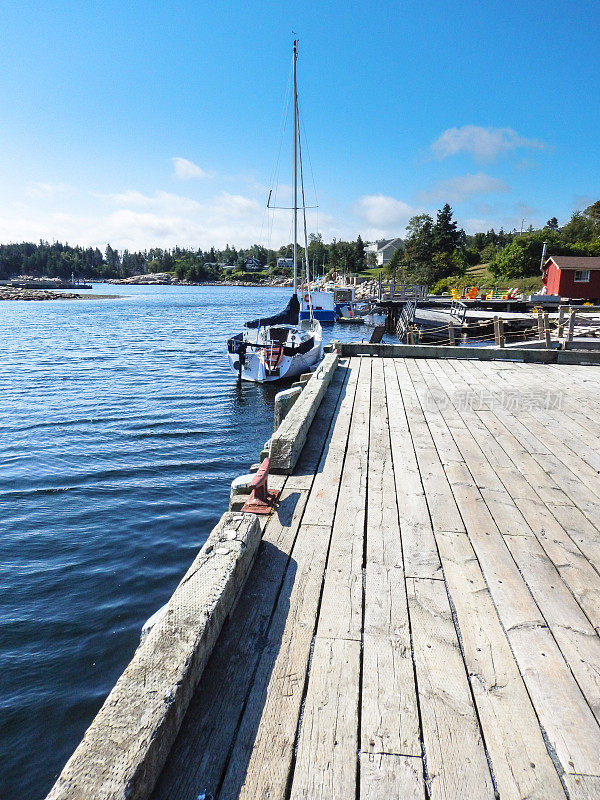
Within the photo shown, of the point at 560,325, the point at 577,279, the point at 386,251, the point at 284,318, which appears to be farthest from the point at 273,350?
the point at 386,251

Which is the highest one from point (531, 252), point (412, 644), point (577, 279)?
point (531, 252)

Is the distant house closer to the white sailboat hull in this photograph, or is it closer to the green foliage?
the green foliage

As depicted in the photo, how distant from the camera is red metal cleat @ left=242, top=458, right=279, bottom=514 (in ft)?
11.7

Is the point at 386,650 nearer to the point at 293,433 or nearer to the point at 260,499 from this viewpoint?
the point at 260,499

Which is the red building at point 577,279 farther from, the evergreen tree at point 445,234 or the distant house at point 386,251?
the distant house at point 386,251

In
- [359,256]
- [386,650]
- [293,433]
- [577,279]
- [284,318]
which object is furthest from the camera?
[359,256]

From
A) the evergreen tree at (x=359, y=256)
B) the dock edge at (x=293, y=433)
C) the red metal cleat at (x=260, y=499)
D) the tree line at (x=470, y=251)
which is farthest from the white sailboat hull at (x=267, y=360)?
the evergreen tree at (x=359, y=256)

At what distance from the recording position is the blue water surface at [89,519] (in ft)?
14.3

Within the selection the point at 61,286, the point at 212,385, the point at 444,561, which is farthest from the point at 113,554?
the point at 61,286

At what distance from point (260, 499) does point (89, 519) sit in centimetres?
525

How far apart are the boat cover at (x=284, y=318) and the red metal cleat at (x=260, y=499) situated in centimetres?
1693

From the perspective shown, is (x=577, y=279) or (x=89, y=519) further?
(x=577, y=279)

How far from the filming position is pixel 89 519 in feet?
25.5

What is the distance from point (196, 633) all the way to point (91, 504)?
7.08 meters
